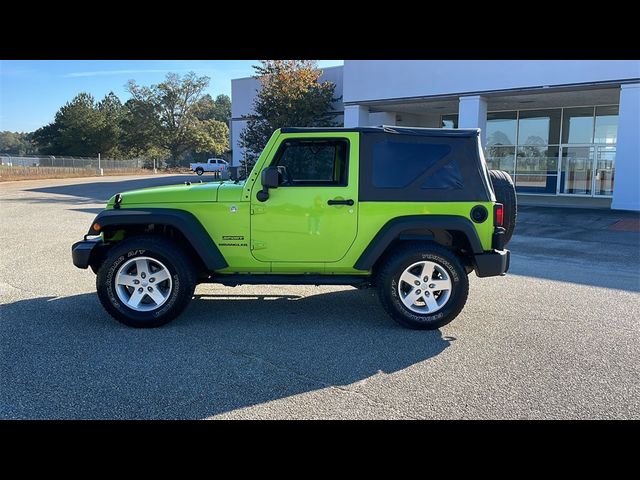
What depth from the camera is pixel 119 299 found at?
16.9ft

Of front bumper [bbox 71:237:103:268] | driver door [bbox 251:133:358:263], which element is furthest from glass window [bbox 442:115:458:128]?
front bumper [bbox 71:237:103:268]

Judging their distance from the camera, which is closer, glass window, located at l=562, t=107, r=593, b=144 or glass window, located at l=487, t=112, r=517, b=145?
glass window, located at l=562, t=107, r=593, b=144

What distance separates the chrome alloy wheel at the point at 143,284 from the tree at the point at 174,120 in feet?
229

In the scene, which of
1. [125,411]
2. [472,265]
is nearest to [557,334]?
[472,265]

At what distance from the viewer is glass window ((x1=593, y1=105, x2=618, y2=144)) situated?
21.7 m

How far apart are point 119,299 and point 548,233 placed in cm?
1126

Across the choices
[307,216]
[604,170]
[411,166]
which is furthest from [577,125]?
[307,216]

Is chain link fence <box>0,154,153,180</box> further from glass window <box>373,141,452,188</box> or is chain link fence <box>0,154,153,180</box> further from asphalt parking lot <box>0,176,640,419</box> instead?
glass window <box>373,141,452,188</box>

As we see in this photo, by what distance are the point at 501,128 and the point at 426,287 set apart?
21411 millimetres

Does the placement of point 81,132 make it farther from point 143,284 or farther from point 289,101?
point 143,284

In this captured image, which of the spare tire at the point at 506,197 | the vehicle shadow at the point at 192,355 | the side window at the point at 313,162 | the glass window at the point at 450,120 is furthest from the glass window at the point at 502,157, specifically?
the vehicle shadow at the point at 192,355

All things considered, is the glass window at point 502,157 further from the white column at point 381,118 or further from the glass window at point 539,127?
the white column at point 381,118

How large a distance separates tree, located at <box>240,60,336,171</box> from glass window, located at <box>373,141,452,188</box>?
19.5m

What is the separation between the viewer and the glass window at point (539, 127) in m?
22.8
